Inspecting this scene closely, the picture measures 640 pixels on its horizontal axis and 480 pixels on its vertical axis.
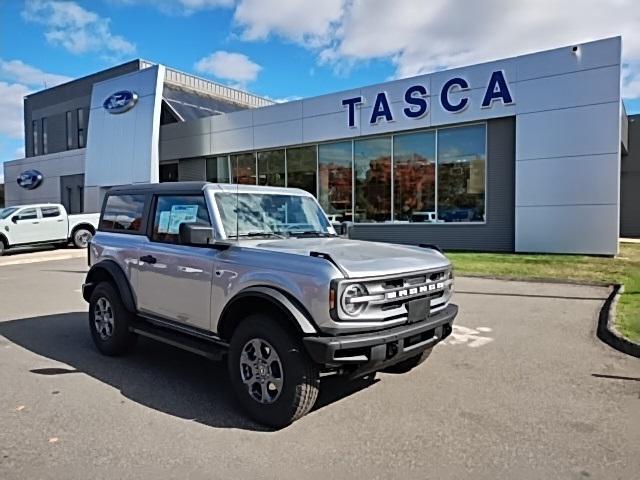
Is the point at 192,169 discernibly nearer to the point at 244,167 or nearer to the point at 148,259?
the point at 244,167

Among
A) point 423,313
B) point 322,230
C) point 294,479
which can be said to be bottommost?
point 294,479

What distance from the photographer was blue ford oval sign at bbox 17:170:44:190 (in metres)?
34.8

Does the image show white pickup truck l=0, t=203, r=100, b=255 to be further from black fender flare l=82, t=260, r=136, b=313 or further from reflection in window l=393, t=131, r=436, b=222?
black fender flare l=82, t=260, r=136, b=313

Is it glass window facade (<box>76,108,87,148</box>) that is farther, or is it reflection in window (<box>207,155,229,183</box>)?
glass window facade (<box>76,108,87,148</box>)

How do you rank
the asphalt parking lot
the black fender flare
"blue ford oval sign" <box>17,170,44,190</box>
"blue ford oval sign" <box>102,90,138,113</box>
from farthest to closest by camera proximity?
"blue ford oval sign" <box>17,170,44,190</box>
"blue ford oval sign" <box>102,90,138,113</box>
the black fender flare
the asphalt parking lot

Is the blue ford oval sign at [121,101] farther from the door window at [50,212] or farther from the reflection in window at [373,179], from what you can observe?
the reflection in window at [373,179]

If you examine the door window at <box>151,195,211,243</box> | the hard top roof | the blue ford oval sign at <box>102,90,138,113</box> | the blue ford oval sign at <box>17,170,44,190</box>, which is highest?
the blue ford oval sign at <box>102,90,138,113</box>

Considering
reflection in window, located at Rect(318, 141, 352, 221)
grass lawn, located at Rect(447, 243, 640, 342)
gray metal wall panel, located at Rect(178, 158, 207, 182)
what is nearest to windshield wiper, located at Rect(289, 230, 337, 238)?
grass lawn, located at Rect(447, 243, 640, 342)

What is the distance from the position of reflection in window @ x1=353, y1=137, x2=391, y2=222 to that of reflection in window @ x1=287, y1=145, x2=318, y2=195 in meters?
2.04

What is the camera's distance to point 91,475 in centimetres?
329

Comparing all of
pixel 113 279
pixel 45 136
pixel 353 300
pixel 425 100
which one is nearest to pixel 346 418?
pixel 353 300

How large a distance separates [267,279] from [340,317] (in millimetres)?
724

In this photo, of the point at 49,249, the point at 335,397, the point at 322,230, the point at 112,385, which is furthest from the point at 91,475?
the point at 49,249

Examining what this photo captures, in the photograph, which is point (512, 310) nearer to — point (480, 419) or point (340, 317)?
point (480, 419)
